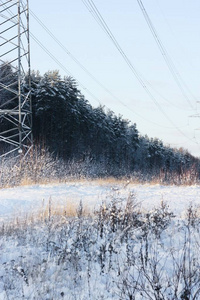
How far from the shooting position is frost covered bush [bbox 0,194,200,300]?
9.47 feet

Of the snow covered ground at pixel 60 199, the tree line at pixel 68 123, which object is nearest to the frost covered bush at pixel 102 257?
the snow covered ground at pixel 60 199

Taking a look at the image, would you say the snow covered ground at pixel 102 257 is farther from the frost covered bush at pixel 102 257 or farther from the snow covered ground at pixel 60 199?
the snow covered ground at pixel 60 199

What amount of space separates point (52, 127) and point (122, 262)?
81.9 ft

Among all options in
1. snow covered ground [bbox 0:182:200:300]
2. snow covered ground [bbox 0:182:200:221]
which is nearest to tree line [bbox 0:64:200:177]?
snow covered ground [bbox 0:182:200:221]

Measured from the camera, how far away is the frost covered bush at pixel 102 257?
9.47 ft

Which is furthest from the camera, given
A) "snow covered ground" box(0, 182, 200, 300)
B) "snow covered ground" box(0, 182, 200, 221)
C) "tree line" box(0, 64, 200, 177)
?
"tree line" box(0, 64, 200, 177)

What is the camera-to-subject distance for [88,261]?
353cm

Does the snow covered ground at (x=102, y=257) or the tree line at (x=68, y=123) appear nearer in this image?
the snow covered ground at (x=102, y=257)

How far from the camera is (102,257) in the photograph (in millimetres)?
3746

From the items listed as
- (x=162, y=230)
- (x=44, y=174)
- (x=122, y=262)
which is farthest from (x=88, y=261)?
(x=44, y=174)

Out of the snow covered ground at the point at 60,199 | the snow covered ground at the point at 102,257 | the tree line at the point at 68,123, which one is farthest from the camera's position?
the tree line at the point at 68,123

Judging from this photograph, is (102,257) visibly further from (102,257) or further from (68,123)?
(68,123)

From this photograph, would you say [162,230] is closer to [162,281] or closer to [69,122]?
[162,281]

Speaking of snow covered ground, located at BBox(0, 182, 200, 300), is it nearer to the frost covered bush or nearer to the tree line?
the frost covered bush
